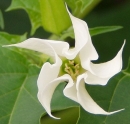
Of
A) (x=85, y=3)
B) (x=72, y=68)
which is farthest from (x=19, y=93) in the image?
(x=85, y=3)

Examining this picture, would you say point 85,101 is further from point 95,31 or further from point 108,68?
point 95,31

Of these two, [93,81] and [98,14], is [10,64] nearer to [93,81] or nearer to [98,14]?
[93,81]

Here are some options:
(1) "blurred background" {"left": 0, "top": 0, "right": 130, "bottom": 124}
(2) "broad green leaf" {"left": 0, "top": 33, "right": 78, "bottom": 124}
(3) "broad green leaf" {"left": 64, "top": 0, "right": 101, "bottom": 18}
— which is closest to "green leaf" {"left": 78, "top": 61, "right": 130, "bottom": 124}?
(2) "broad green leaf" {"left": 0, "top": 33, "right": 78, "bottom": 124}

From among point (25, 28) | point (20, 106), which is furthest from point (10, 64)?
point (25, 28)

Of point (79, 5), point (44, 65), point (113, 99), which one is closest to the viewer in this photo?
point (44, 65)

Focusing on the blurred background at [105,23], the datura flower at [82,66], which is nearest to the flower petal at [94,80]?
the datura flower at [82,66]

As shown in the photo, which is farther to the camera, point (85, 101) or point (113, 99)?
point (113, 99)

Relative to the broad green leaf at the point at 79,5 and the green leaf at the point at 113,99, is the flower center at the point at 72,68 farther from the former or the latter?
the broad green leaf at the point at 79,5
